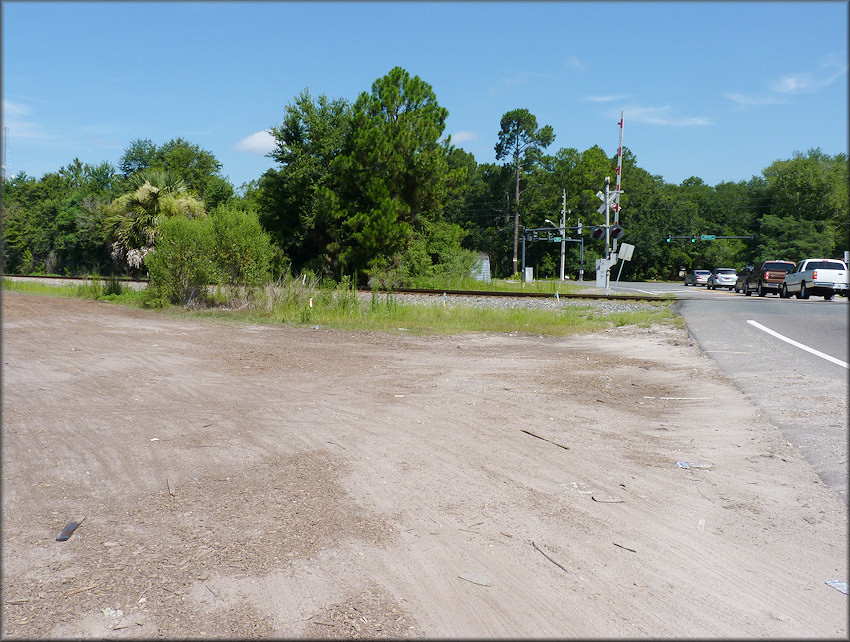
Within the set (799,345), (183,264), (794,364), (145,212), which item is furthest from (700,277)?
(794,364)

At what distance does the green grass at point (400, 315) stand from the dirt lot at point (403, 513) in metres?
8.88

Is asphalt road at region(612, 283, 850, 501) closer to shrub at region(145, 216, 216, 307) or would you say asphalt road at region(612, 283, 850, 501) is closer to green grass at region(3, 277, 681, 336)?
green grass at region(3, 277, 681, 336)

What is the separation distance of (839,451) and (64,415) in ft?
24.4

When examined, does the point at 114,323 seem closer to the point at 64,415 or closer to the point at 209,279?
the point at 209,279

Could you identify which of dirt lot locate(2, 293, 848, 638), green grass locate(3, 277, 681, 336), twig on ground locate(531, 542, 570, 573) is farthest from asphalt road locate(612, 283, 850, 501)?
green grass locate(3, 277, 681, 336)

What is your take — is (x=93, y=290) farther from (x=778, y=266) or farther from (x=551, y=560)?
(x=778, y=266)

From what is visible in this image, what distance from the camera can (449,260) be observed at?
4034 centimetres

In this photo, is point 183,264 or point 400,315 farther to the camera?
point 183,264

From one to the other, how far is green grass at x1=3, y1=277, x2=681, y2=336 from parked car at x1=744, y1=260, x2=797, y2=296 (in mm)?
11434

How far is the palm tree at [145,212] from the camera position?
32000 mm

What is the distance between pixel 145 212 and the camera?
32.4 metres

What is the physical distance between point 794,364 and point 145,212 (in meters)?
29.9

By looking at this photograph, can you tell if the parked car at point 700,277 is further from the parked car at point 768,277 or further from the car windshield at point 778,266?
the car windshield at point 778,266

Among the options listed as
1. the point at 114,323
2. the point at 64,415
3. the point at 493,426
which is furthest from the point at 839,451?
the point at 114,323
